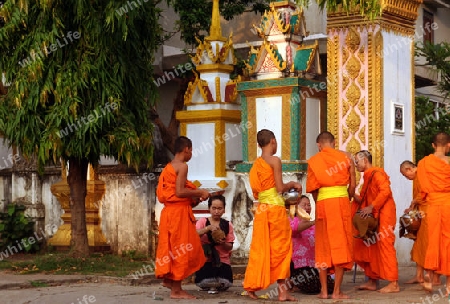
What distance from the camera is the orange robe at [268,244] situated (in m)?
9.02

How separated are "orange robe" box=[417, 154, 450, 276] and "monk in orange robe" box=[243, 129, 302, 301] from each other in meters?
1.56

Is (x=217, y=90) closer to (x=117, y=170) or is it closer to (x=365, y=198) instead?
(x=117, y=170)

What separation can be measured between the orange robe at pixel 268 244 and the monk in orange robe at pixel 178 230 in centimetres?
64

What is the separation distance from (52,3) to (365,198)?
4634 millimetres

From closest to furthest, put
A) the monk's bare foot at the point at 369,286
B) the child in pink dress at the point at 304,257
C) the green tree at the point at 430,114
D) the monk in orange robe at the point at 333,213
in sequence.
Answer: the monk in orange robe at the point at 333,213 < the child in pink dress at the point at 304,257 < the monk's bare foot at the point at 369,286 < the green tree at the point at 430,114

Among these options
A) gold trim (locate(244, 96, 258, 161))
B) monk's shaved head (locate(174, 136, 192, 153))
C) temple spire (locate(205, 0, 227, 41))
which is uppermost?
temple spire (locate(205, 0, 227, 41))

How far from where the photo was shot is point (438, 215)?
9688 mm

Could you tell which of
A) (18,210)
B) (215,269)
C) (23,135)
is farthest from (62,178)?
(215,269)

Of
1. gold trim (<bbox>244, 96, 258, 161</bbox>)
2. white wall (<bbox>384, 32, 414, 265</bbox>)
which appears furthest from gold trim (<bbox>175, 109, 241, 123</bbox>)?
white wall (<bbox>384, 32, 414, 265</bbox>)

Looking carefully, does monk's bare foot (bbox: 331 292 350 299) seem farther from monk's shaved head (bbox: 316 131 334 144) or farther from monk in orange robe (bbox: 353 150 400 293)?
monk's shaved head (bbox: 316 131 334 144)

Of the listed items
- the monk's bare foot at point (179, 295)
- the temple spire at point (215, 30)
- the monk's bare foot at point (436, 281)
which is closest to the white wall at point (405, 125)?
the monk's bare foot at point (436, 281)

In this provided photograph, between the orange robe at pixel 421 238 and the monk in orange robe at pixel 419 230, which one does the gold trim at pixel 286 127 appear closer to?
the monk in orange robe at pixel 419 230

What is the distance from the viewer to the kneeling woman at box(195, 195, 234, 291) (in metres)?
9.86

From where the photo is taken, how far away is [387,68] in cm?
1198
